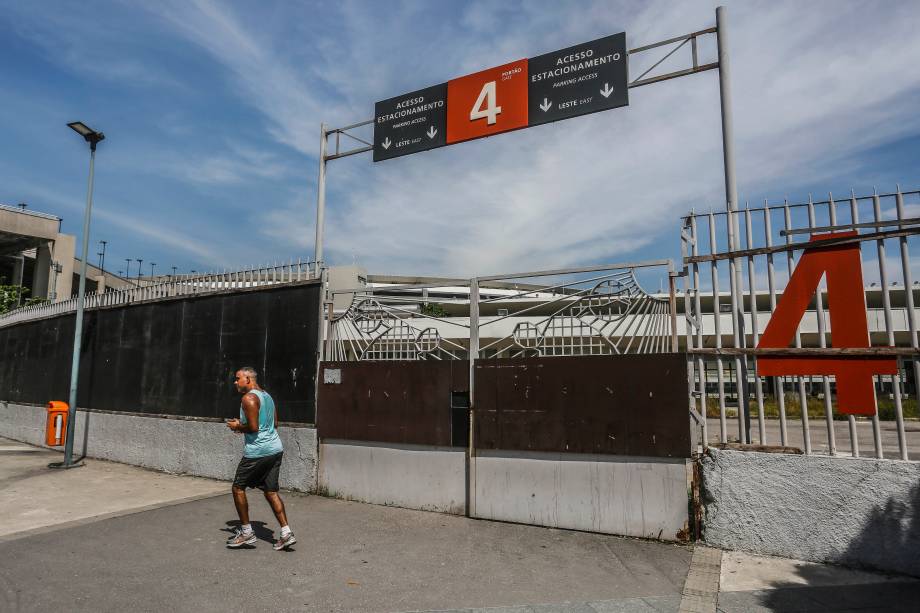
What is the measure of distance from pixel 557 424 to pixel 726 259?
95.5 inches

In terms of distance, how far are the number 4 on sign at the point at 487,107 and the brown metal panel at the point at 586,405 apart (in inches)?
178

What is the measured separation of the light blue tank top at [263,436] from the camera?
5.37 m

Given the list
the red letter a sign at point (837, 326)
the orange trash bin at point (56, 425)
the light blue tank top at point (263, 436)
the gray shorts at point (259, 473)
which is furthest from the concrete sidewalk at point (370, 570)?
the orange trash bin at point (56, 425)

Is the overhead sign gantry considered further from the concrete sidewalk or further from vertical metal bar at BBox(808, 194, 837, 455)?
the concrete sidewalk

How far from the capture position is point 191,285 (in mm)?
9633

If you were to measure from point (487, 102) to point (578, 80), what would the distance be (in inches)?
60.2

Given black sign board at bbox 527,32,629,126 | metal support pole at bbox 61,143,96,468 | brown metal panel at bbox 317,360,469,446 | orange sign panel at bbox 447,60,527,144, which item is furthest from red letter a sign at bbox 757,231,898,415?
metal support pole at bbox 61,143,96,468

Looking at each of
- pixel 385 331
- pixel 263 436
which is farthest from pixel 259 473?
pixel 385 331

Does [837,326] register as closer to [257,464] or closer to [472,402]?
[472,402]

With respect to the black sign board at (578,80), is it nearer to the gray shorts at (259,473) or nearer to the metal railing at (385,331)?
the metal railing at (385,331)

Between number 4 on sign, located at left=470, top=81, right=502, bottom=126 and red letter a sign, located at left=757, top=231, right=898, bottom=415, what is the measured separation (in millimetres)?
5451

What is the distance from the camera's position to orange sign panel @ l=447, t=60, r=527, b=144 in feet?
29.6

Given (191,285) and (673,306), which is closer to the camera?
(673,306)

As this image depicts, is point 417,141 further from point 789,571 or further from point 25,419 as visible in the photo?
point 25,419
